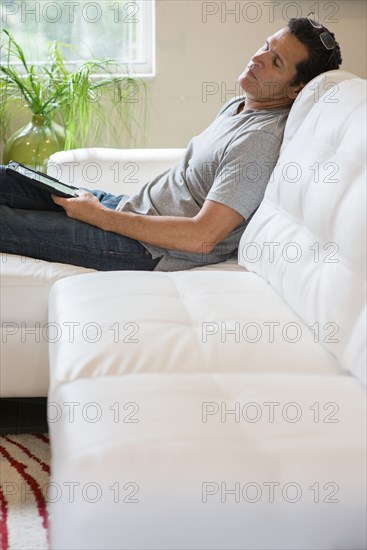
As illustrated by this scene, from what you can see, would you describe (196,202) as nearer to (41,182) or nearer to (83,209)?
(83,209)

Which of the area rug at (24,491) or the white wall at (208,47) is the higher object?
the white wall at (208,47)

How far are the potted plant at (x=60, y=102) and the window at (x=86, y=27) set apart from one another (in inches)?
2.6

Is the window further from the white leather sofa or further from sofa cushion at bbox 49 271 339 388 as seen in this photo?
sofa cushion at bbox 49 271 339 388

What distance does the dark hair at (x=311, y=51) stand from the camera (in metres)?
2.43

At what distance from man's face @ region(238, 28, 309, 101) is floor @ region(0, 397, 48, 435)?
1018mm

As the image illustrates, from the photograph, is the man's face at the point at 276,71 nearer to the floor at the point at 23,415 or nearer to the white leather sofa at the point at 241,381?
the white leather sofa at the point at 241,381

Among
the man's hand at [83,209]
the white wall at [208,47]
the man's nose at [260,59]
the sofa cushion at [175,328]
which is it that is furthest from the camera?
the white wall at [208,47]

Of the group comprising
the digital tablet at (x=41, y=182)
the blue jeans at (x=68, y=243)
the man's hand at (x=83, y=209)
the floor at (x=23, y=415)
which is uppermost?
the digital tablet at (x=41, y=182)

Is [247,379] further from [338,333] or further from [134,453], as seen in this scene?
[134,453]

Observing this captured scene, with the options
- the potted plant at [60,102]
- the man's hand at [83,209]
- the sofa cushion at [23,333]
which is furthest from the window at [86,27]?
the sofa cushion at [23,333]

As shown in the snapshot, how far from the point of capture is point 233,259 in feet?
7.93

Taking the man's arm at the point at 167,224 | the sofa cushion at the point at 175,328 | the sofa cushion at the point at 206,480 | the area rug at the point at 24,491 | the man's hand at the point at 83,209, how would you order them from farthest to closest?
the man's hand at the point at 83,209
the man's arm at the point at 167,224
the area rug at the point at 24,491
the sofa cushion at the point at 175,328
the sofa cushion at the point at 206,480

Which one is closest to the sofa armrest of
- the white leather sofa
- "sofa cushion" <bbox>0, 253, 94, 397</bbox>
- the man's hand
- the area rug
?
the man's hand

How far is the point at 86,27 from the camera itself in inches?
162
